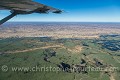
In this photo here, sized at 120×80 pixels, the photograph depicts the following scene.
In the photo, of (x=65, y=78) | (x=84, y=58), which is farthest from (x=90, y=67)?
(x=65, y=78)

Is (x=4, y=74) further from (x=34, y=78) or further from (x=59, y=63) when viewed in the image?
(x=59, y=63)

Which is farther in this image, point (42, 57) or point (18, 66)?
point (42, 57)

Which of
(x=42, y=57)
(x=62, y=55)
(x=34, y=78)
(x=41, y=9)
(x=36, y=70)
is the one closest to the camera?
(x=41, y=9)

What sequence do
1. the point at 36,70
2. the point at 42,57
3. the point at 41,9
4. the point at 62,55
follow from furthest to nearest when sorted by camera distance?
the point at 62,55 < the point at 42,57 < the point at 36,70 < the point at 41,9

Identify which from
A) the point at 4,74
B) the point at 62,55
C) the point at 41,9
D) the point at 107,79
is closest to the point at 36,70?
the point at 4,74

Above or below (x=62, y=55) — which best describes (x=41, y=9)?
above

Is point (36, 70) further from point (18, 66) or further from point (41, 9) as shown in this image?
point (41, 9)

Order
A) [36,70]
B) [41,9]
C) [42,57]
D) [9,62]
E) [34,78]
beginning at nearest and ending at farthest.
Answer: [41,9] < [34,78] < [36,70] < [9,62] < [42,57]

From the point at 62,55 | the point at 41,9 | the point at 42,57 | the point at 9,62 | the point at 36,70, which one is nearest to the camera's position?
the point at 41,9

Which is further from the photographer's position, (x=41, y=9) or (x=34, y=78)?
(x=34, y=78)
